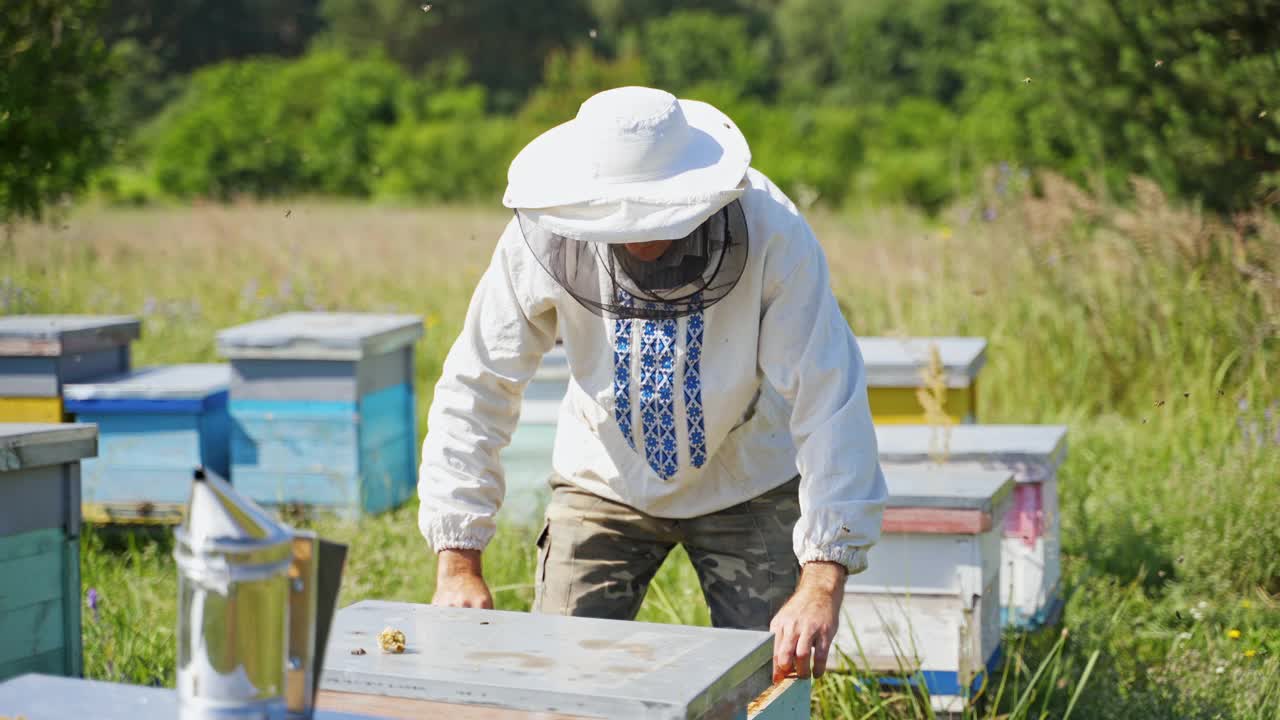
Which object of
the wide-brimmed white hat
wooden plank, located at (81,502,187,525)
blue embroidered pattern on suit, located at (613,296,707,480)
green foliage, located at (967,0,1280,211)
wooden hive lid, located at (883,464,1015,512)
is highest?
green foliage, located at (967,0,1280,211)

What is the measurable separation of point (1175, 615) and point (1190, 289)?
7.70 feet

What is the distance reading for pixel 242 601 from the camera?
44.3 inches

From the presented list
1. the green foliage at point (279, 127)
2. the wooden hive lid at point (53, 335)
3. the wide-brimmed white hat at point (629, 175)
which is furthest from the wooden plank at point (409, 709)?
the green foliage at point (279, 127)

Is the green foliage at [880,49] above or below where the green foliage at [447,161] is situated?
above

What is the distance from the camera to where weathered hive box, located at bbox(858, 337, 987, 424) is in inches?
149

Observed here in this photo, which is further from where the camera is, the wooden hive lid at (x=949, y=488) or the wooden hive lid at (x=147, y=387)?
the wooden hive lid at (x=147, y=387)

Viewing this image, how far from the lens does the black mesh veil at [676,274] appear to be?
2178 mm

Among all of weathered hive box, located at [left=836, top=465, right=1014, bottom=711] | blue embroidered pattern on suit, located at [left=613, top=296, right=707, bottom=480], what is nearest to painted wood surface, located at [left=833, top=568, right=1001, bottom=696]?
weathered hive box, located at [left=836, top=465, right=1014, bottom=711]

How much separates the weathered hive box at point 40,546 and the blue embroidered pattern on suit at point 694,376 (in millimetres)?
1125

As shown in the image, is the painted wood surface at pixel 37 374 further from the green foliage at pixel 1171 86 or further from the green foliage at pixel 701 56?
the green foliage at pixel 701 56

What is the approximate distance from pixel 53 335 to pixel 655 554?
8.03 feet

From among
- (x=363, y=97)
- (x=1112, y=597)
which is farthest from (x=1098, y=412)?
(x=363, y=97)

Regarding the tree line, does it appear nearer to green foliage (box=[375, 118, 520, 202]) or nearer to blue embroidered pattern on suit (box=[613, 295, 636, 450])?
green foliage (box=[375, 118, 520, 202])

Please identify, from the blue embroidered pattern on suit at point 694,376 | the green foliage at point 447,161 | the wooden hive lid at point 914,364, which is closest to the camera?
the blue embroidered pattern on suit at point 694,376
